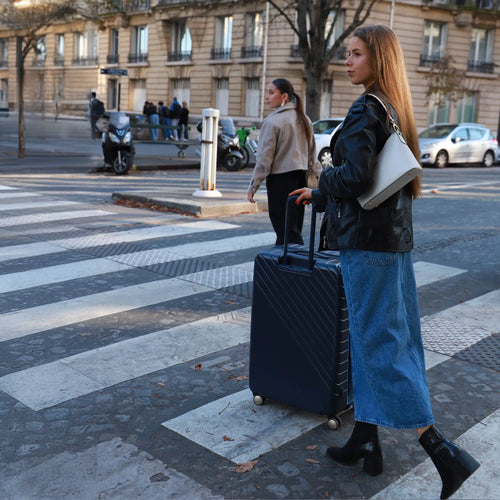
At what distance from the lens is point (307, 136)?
623 centimetres

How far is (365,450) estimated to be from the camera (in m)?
3.00

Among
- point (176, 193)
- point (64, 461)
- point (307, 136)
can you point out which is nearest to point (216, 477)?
point (64, 461)

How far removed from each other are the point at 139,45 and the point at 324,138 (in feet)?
97.9

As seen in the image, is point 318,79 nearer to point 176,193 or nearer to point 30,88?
point 176,193

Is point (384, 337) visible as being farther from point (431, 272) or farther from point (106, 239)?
point (106, 239)

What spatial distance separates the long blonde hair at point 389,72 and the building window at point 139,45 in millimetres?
44702

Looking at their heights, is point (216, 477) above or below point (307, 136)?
below

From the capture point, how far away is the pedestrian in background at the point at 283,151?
6066 millimetres

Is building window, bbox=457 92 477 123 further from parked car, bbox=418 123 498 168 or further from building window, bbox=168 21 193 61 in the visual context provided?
building window, bbox=168 21 193 61

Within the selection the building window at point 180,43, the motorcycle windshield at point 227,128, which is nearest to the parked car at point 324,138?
the motorcycle windshield at point 227,128

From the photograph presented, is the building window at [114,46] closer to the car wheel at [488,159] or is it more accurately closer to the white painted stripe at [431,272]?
the car wheel at [488,159]

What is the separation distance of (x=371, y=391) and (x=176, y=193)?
8.88 metres

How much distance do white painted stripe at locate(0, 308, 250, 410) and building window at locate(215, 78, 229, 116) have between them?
36.4m

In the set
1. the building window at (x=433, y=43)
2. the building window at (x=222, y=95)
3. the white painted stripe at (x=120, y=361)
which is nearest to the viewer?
the white painted stripe at (x=120, y=361)
